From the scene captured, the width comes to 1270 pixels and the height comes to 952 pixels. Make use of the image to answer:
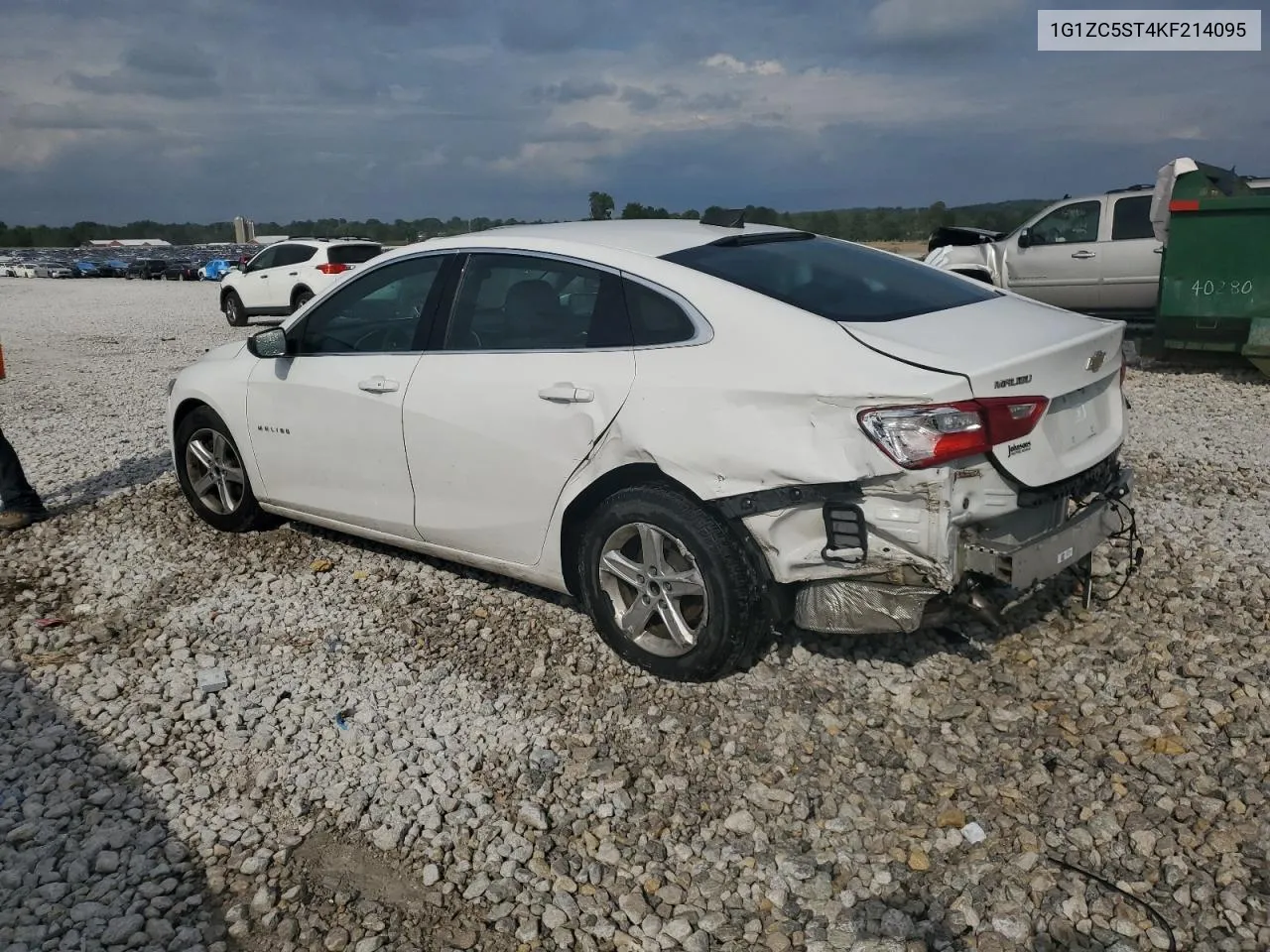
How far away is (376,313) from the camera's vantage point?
5012 mm

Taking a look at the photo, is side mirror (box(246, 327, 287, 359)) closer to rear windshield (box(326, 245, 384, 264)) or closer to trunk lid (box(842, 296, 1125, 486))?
trunk lid (box(842, 296, 1125, 486))

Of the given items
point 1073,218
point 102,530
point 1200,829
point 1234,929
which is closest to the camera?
point 1234,929

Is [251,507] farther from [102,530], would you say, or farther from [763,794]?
[763,794]

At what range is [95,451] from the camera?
326 inches

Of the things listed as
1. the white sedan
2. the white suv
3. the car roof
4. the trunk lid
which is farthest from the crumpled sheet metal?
the white suv

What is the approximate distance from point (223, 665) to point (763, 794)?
242 centimetres

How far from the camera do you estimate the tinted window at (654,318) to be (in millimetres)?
3863

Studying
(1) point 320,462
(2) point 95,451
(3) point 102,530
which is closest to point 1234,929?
(1) point 320,462

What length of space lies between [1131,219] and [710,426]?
1124cm

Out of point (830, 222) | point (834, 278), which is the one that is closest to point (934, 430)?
point (834, 278)

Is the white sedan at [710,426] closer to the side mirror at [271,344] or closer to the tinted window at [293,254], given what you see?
the side mirror at [271,344]

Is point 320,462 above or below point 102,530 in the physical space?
above

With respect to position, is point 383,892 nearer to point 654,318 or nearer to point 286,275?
point 654,318

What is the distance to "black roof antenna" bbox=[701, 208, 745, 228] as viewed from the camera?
15.8 ft
